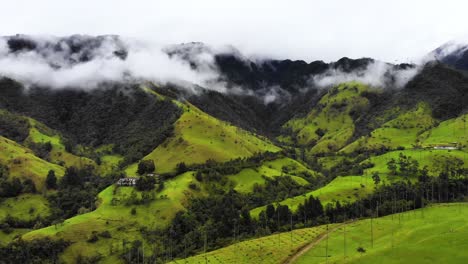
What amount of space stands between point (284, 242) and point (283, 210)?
3357cm

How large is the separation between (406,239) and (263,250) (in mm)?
40569

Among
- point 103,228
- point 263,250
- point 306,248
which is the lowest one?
point 103,228

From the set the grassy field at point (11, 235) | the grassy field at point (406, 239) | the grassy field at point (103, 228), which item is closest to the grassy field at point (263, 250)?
the grassy field at point (406, 239)

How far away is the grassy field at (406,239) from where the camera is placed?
4483 inches

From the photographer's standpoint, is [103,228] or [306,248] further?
[103,228]

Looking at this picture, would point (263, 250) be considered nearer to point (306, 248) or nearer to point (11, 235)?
point (306, 248)

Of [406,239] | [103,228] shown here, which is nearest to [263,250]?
[406,239]

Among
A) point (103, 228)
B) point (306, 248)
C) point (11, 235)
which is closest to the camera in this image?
point (306, 248)

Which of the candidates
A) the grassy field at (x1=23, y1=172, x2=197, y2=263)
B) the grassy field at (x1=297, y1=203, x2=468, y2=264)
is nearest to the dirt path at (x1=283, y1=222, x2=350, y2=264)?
the grassy field at (x1=297, y1=203, x2=468, y2=264)

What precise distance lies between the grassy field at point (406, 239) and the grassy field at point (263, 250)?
239 inches

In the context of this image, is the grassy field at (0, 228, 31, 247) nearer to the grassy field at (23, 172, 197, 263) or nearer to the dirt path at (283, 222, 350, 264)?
the grassy field at (23, 172, 197, 263)

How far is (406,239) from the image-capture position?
434 ft

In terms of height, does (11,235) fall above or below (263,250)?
below

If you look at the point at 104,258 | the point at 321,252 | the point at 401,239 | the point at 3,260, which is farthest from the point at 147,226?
the point at 401,239
